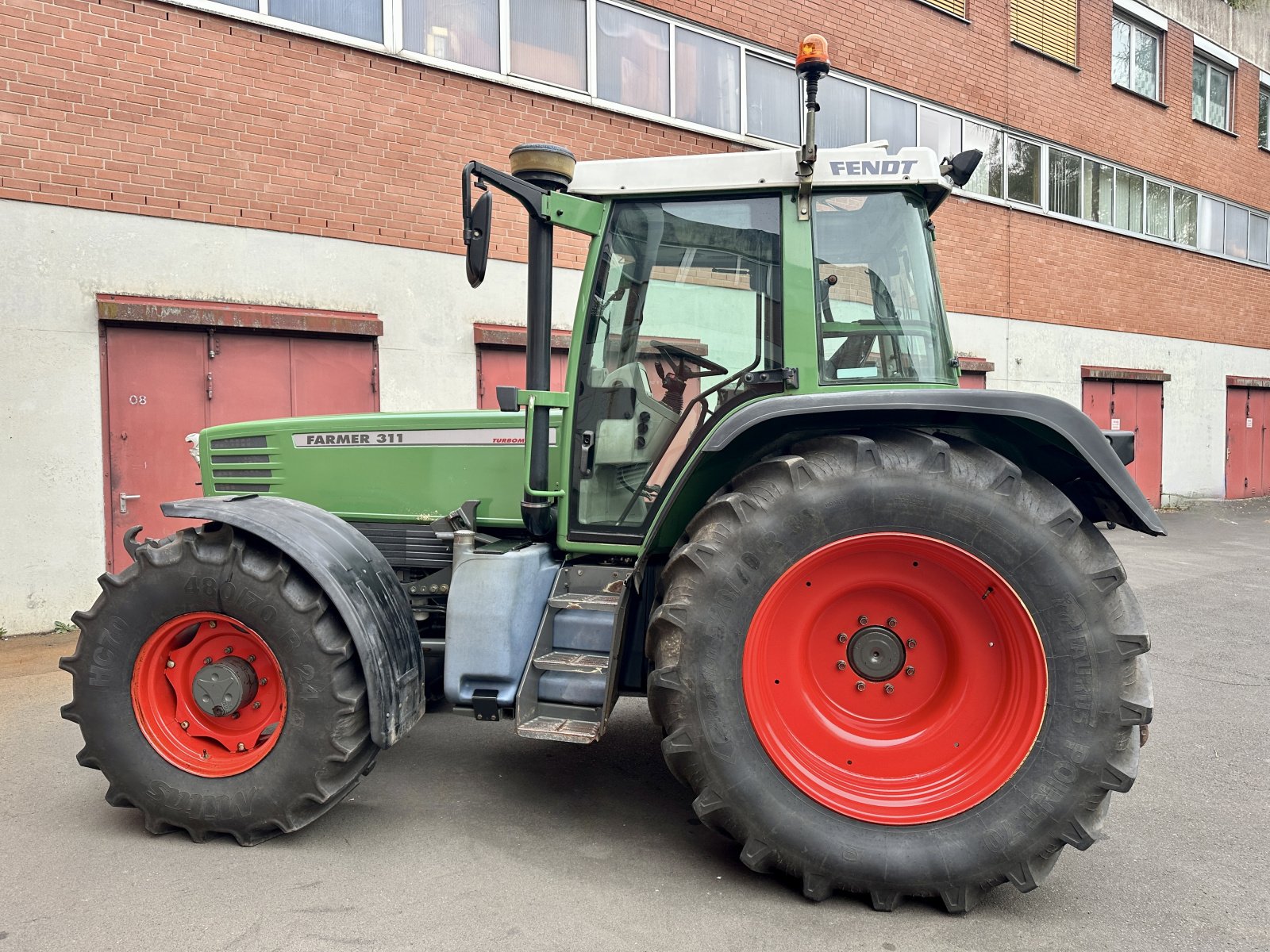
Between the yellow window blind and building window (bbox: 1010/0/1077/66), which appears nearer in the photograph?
the yellow window blind

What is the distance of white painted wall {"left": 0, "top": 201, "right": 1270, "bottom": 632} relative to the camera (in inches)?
243

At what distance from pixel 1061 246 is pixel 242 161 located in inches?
480

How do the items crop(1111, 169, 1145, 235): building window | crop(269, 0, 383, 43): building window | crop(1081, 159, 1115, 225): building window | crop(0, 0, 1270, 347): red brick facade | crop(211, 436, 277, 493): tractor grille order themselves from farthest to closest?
1. crop(1111, 169, 1145, 235): building window
2. crop(1081, 159, 1115, 225): building window
3. crop(269, 0, 383, 43): building window
4. crop(0, 0, 1270, 347): red brick facade
5. crop(211, 436, 277, 493): tractor grille

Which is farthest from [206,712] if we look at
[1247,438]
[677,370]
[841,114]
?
[1247,438]

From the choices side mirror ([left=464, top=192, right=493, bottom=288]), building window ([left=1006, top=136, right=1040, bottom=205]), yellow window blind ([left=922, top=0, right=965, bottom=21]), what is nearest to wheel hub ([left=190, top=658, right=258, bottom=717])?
side mirror ([left=464, top=192, right=493, bottom=288])

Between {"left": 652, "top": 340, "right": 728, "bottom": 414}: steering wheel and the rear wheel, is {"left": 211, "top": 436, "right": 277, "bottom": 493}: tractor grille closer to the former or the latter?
{"left": 652, "top": 340, "right": 728, "bottom": 414}: steering wheel

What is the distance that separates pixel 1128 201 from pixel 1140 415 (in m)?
3.75

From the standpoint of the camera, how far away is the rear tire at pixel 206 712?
9.55 ft

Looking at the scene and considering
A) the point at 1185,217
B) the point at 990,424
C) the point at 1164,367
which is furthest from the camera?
the point at 1185,217

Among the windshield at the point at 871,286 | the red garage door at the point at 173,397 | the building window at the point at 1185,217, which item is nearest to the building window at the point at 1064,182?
the building window at the point at 1185,217

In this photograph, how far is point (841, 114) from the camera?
11047 mm

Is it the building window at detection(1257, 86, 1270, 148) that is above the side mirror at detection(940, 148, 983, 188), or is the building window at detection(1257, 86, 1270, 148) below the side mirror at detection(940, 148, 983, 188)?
above

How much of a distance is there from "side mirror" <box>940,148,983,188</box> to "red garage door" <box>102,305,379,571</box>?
5.73 meters

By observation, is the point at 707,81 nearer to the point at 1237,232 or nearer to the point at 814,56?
the point at 814,56
